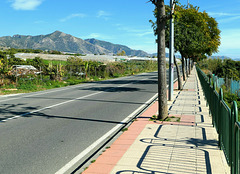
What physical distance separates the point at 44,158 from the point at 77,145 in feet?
3.49

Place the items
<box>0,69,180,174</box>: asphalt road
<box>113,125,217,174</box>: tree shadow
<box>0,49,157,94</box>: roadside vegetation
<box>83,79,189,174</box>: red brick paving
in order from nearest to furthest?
1. <box>113,125,217,174</box>: tree shadow
2. <box>83,79,189,174</box>: red brick paving
3. <box>0,69,180,174</box>: asphalt road
4. <box>0,49,157,94</box>: roadside vegetation

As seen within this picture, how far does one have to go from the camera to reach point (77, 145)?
6.52 meters

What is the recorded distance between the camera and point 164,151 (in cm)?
574

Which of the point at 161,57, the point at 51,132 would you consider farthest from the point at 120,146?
the point at 161,57

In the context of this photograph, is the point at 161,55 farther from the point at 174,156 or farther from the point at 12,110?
the point at 12,110

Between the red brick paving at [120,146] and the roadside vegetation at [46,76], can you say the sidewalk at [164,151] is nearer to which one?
the red brick paving at [120,146]

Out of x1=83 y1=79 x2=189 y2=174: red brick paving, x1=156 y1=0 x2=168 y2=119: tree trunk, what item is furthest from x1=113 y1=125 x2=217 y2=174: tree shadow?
x1=156 y1=0 x2=168 y2=119: tree trunk

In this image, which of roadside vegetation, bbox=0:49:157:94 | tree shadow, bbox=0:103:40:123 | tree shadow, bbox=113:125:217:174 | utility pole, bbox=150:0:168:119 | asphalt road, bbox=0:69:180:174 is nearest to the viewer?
tree shadow, bbox=113:125:217:174

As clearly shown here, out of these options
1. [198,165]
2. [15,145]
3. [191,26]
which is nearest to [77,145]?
[15,145]

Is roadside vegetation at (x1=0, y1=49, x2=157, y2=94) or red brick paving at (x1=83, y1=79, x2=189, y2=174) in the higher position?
roadside vegetation at (x1=0, y1=49, x2=157, y2=94)

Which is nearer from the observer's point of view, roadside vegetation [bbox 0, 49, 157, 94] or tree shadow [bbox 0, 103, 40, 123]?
tree shadow [bbox 0, 103, 40, 123]

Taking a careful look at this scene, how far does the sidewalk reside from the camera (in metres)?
4.86

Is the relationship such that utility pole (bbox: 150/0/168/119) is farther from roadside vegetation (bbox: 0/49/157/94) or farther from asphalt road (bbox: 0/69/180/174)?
roadside vegetation (bbox: 0/49/157/94)

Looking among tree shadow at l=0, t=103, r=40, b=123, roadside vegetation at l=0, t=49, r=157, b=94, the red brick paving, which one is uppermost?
roadside vegetation at l=0, t=49, r=157, b=94
